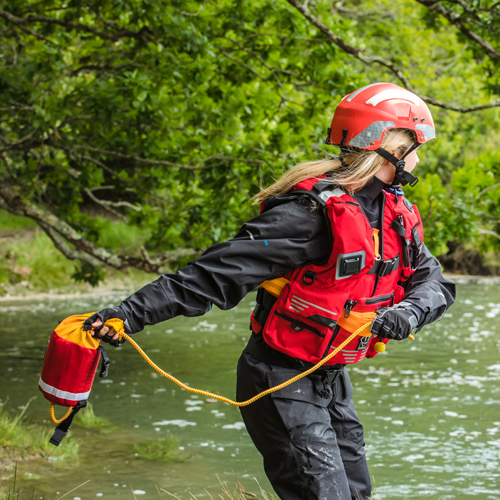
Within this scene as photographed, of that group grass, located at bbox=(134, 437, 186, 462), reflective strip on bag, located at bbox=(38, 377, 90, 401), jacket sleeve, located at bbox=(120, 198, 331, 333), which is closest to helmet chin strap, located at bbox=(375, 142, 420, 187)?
jacket sleeve, located at bbox=(120, 198, 331, 333)

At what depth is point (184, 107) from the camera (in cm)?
745

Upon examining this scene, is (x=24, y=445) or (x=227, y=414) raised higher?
(x=24, y=445)

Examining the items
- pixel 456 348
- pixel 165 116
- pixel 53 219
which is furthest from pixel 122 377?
pixel 456 348

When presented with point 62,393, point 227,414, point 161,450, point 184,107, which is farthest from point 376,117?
point 227,414

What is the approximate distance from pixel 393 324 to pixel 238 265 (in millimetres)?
663

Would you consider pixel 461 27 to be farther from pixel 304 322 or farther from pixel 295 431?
pixel 295 431

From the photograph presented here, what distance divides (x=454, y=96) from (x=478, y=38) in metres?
10.4

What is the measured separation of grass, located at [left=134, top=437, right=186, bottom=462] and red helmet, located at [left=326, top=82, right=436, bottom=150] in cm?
373

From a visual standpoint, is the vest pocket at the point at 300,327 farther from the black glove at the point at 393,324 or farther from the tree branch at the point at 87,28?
the tree branch at the point at 87,28

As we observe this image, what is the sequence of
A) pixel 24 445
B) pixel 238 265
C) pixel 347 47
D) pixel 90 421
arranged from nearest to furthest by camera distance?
1. pixel 238 265
2. pixel 24 445
3. pixel 347 47
4. pixel 90 421

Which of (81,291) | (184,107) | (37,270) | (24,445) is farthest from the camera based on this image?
(37,270)

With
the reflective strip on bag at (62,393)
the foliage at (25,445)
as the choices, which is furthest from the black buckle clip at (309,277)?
the foliage at (25,445)

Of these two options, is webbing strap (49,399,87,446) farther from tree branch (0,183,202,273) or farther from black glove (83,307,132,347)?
tree branch (0,183,202,273)

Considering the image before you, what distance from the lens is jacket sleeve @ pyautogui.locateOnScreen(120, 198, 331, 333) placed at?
7.84 ft
